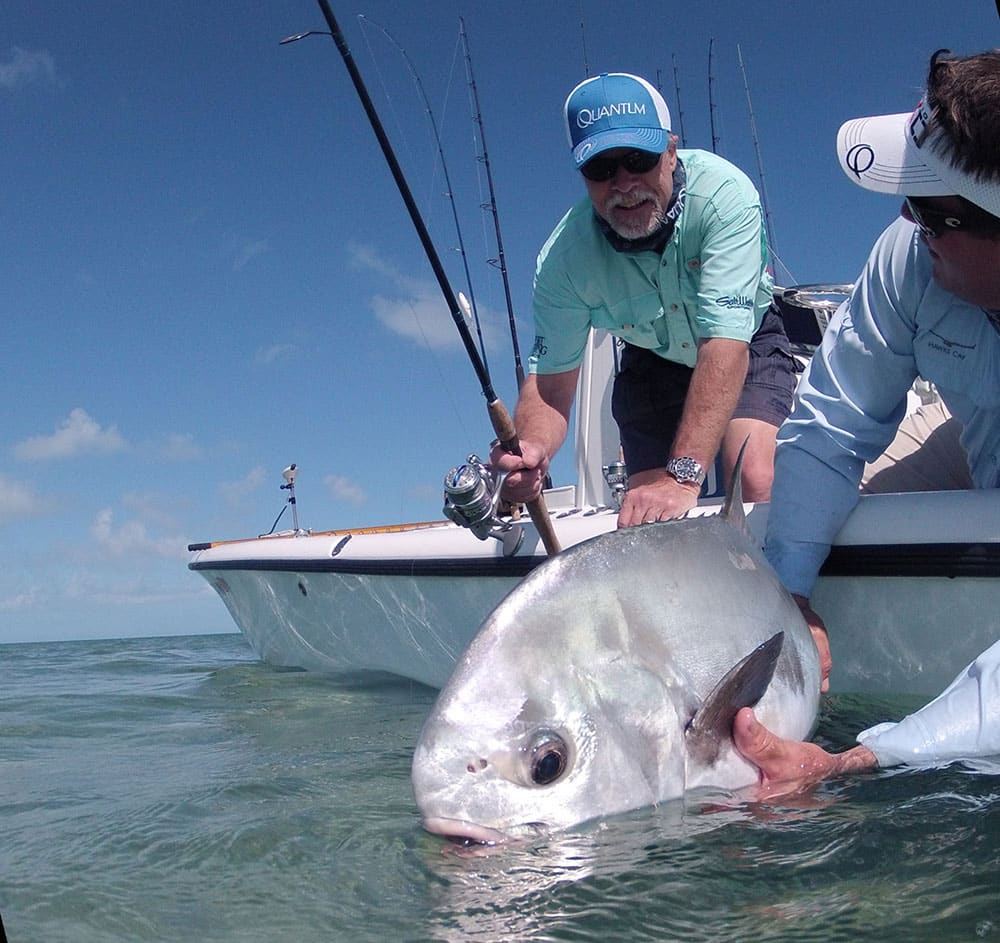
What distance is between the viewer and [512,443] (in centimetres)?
288

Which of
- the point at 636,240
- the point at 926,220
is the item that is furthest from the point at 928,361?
the point at 636,240

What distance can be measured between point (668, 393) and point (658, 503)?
1272 mm

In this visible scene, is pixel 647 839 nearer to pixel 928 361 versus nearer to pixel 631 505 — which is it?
pixel 631 505

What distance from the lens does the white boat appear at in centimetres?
247

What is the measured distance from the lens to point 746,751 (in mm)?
1856

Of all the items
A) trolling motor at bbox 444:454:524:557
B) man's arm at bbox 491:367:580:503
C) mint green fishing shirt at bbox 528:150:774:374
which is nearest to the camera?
trolling motor at bbox 444:454:524:557

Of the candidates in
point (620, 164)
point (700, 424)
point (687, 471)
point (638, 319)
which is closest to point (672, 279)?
point (638, 319)

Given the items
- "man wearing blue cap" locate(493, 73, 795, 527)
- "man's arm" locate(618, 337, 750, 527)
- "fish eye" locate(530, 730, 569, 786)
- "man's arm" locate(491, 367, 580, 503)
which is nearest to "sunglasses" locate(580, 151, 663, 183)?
"man wearing blue cap" locate(493, 73, 795, 527)

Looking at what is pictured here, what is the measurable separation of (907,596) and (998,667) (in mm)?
728

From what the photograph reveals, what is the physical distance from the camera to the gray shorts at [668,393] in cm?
353

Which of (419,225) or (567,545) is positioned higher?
(419,225)

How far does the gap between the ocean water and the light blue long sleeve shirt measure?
1.67 feet

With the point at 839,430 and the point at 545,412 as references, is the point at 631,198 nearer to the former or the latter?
the point at 545,412

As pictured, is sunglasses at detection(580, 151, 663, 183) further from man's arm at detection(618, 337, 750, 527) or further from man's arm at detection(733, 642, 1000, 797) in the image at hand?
man's arm at detection(733, 642, 1000, 797)
